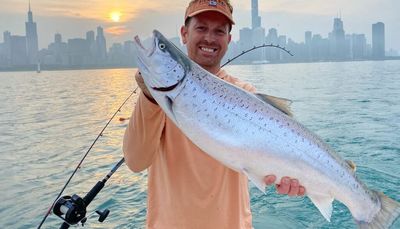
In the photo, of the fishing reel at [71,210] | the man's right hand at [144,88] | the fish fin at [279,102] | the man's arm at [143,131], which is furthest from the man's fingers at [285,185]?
the fishing reel at [71,210]

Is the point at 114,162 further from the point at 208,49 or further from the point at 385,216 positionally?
the point at 385,216

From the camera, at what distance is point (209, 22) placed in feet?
9.54

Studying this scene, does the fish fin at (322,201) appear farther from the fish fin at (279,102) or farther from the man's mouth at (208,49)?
the man's mouth at (208,49)

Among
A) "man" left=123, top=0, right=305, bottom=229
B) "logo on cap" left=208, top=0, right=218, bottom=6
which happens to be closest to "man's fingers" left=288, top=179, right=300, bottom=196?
"man" left=123, top=0, right=305, bottom=229

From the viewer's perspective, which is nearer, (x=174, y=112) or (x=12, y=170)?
(x=174, y=112)

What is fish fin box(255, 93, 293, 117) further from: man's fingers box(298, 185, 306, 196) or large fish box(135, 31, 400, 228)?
man's fingers box(298, 185, 306, 196)

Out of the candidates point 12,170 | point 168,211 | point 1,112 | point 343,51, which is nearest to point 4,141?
point 12,170

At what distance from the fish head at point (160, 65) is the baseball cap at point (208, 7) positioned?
64cm

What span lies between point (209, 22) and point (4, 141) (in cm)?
1431

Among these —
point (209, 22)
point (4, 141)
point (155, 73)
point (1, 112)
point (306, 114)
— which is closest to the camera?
point (155, 73)

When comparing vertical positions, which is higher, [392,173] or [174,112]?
[174,112]

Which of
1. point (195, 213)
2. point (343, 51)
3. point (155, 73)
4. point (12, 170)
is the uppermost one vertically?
point (343, 51)

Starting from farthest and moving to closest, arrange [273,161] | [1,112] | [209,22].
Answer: [1,112], [209,22], [273,161]

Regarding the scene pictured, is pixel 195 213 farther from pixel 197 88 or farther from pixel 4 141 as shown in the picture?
pixel 4 141
